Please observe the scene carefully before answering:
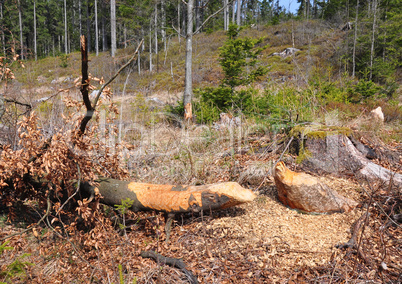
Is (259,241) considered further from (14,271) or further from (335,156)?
(14,271)

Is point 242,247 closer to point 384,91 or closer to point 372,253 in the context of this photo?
point 372,253

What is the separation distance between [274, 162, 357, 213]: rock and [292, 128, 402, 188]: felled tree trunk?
79 cm

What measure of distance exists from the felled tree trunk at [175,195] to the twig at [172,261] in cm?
43

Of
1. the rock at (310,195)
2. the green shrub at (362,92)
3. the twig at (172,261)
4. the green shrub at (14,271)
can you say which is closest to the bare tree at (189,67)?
the green shrub at (362,92)

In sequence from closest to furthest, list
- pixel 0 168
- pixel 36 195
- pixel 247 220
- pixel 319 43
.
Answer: pixel 0 168
pixel 247 220
pixel 36 195
pixel 319 43

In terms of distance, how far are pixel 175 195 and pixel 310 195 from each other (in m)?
1.35

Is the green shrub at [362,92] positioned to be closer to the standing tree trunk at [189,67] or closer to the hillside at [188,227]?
the hillside at [188,227]

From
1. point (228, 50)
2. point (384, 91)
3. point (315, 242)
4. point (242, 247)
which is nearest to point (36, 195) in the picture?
point (242, 247)

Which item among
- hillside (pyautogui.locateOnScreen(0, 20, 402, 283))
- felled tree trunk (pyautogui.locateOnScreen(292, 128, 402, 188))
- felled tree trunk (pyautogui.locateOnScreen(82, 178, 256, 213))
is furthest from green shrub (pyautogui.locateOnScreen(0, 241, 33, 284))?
felled tree trunk (pyautogui.locateOnScreen(292, 128, 402, 188))

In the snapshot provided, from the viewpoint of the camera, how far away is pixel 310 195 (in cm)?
254

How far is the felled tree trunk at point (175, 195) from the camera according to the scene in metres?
2.44

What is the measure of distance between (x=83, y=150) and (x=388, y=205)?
3070 mm

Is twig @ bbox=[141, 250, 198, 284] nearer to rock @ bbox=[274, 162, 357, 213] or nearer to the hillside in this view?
the hillside

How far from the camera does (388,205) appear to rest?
2.53 meters
